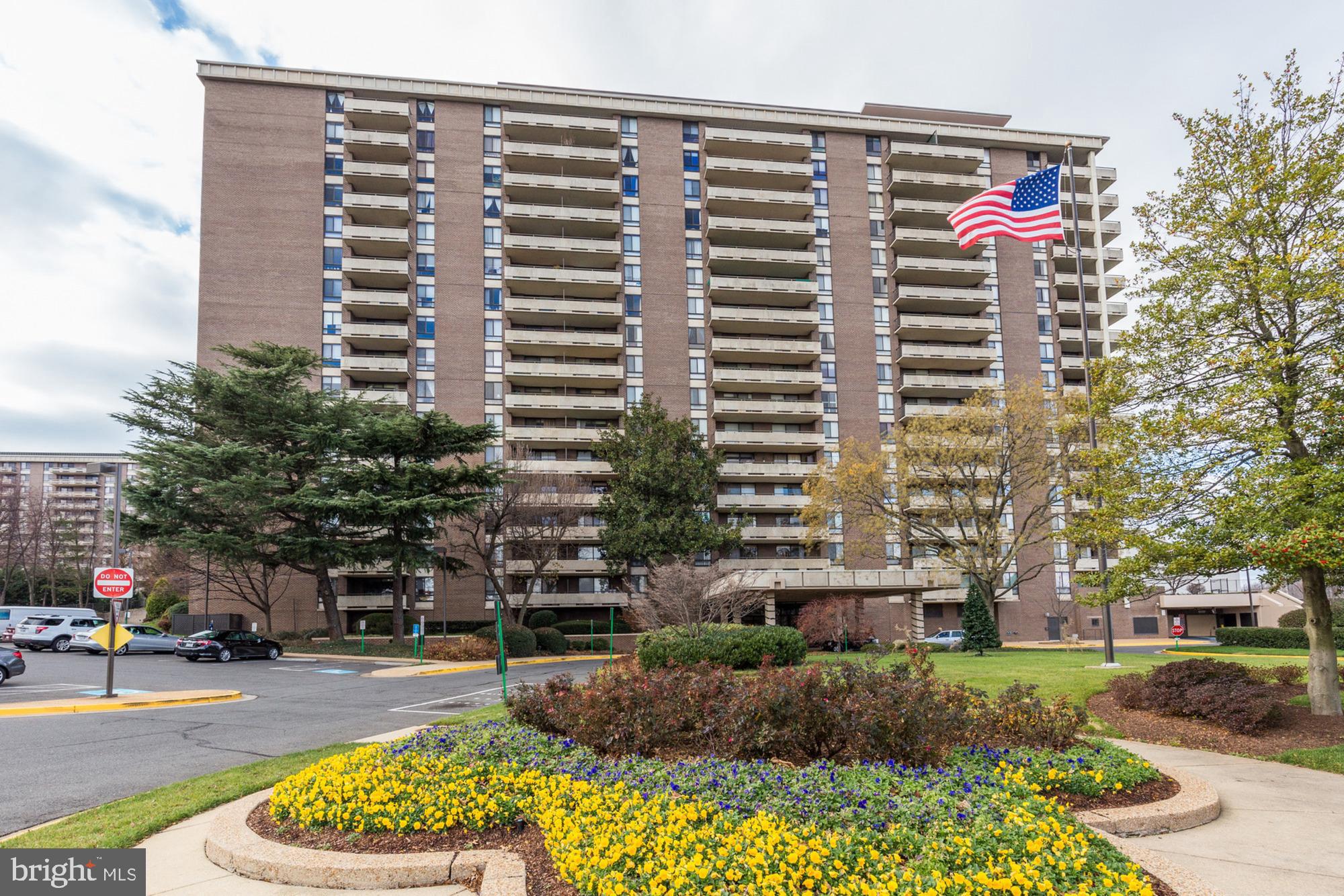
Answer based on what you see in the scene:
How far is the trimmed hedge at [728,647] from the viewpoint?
2069cm

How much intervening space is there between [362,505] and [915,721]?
3425cm

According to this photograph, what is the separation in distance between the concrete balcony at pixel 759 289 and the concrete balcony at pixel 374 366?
22204mm

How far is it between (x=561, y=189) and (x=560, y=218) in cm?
231

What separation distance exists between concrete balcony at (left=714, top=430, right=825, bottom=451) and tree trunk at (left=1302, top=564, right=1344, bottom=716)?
42219mm

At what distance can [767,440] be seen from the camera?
5559cm

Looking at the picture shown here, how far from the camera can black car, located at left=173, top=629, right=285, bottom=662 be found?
32.2 meters

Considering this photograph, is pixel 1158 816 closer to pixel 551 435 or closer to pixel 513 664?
pixel 513 664

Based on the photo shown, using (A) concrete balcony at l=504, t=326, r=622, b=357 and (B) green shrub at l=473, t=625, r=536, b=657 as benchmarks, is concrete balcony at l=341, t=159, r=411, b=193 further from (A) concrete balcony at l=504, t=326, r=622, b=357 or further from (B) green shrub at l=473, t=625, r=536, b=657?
(B) green shrub at l=473, t=625, r=536, b=657

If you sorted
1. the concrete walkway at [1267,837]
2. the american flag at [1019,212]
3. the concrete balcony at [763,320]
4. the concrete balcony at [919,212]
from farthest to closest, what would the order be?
the concrete balcony at [919,212], the concrete balcony at [763,320], the american flag at [1019,212], the concrete walkway at [1267,837]

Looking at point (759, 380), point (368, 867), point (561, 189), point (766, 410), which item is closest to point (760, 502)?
point (766, 410)

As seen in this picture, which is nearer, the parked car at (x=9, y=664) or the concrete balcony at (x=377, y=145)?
the parked car at (x=9, y=664)

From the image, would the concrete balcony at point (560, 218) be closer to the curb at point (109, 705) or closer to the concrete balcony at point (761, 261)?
the concrete balcony at point (761, 261)

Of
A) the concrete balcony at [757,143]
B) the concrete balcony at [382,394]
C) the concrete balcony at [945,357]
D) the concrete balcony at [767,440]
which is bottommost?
the concrete balcony at [767,440]

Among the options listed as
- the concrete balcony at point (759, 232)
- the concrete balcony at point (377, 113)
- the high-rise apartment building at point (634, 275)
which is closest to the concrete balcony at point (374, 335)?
the high-rise apartment building at point (634, 275)
